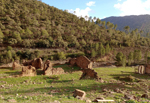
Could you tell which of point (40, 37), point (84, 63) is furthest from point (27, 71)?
point (40, 37)

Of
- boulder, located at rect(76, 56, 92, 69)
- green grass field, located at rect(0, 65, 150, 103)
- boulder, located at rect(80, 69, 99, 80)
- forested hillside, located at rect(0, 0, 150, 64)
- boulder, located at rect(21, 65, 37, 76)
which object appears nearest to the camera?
green grass field, located at rect(0, 65, 150, 103)

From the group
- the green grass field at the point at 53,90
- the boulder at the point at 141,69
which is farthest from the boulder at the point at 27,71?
the boulder at the point at 141,69

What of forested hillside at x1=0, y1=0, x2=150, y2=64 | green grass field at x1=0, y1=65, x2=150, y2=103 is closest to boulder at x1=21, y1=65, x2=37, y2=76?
green grass field at x1=0, y1=65, x2=150, y2=103

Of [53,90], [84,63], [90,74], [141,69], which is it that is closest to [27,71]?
[53,90]

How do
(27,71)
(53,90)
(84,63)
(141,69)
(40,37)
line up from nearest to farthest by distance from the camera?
(53,90) → (27,71) → (84,63) → (141,69) → (40,37)

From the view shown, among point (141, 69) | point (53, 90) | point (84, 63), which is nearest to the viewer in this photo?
point (53, 90)

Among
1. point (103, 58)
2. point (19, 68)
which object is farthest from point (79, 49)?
point (19, 68)

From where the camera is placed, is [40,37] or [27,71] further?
[40,37]

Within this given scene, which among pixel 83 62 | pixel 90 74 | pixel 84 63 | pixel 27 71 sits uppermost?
pixel 83 62

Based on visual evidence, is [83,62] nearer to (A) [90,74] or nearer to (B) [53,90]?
(A) [90,74]

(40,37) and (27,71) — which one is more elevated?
(40,37)

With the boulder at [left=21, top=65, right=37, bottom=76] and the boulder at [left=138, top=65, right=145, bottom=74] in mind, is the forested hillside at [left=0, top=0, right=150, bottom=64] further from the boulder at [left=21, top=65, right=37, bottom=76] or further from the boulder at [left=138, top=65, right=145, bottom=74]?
the boulder at [left=21, top=65, right=37, bottom=76]

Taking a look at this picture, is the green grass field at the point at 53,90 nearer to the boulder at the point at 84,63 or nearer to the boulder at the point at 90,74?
the boulder at the point at 90,74

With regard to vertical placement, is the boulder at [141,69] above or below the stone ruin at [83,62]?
below
